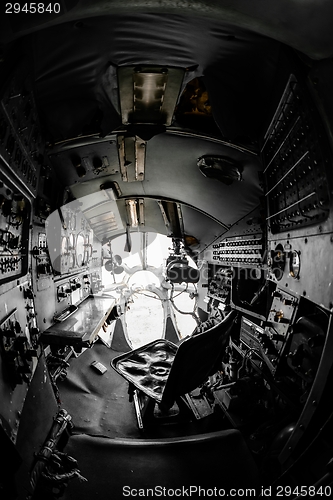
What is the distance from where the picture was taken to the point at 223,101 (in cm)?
234

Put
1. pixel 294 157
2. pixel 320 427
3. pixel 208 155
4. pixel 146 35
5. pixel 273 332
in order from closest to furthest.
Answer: pixel 320 427 < pixel 146 35 < pixel 294 157 < pixel 273 332 < pixel 208 155

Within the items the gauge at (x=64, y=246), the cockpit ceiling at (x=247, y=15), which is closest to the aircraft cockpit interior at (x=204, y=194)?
the cockpit ceiling at (x=247, y=15)

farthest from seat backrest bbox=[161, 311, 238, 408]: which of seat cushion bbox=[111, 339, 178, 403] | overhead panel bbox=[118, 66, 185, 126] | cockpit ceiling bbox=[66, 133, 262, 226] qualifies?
overhead panel bbox=[118, 66, 185, 126]

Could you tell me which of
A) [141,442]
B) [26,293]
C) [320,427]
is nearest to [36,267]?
[26,293]

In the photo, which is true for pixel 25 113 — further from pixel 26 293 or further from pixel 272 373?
pixel 272 373

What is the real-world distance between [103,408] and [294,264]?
2775 mm

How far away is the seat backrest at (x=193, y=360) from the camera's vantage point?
2254mm

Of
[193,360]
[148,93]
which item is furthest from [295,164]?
[193,360]

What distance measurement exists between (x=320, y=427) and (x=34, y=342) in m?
2.15

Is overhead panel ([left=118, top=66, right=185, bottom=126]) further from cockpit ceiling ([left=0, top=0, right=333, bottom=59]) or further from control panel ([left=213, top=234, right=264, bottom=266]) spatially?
control panel ([left=213, top=234, right=264, bottom=266])

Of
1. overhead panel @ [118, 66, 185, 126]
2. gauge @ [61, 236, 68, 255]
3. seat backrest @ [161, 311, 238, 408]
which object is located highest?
overhead panel @ [118, 66, 185, 126]

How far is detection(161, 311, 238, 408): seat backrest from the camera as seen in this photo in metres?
2.25

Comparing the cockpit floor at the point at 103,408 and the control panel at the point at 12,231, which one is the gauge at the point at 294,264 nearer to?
the cockpit floor at the point at 103,408

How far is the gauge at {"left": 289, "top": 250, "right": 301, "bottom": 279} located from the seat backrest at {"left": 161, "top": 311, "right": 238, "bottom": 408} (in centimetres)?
62
